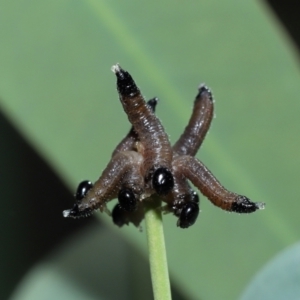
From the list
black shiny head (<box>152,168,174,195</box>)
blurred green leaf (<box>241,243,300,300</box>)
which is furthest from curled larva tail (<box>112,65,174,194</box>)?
blurred green leaf (<box>241,243,300,300</box>)

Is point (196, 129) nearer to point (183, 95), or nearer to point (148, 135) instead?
point (148, 135)

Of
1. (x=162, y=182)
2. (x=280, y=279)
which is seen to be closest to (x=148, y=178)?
(x=162, y=182)

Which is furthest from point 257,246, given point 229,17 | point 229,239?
point 229,17

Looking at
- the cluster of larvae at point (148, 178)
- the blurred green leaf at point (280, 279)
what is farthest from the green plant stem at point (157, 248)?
the blurred green leaf at point (280, 279)

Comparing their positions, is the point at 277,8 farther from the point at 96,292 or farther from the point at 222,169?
the point at 96,292

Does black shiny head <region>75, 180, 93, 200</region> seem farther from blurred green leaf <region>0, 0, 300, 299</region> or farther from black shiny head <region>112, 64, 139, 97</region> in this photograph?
blurred green leaf <region>0, 0, 300, 299</region>

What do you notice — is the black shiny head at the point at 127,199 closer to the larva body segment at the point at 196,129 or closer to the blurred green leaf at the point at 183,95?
the larva body segment at the point at 196,129
